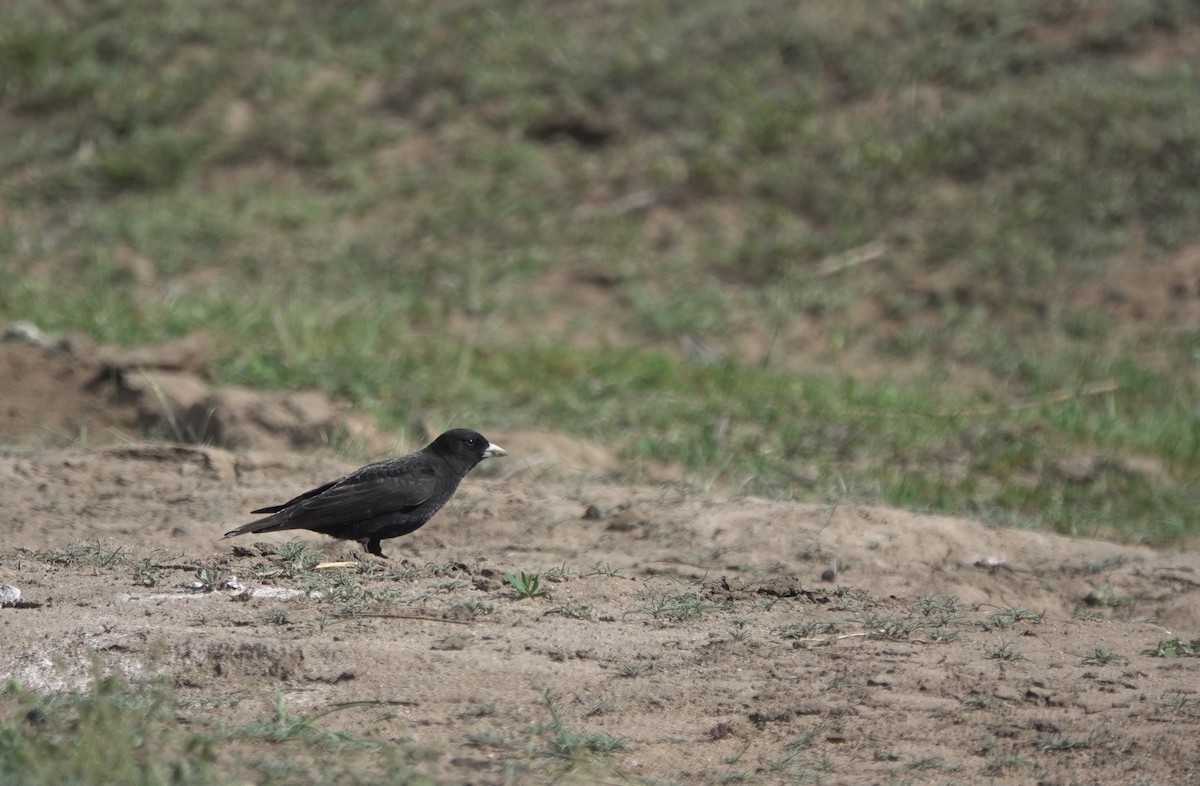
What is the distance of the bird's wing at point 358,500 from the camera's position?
5.48m

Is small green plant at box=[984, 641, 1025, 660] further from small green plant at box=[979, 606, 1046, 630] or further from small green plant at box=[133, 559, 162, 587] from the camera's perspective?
small green plant at box=[133, 559, 162, 587]

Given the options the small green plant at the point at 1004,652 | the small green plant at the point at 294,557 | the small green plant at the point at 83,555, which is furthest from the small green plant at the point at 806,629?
the small green plant at the point at 83,555

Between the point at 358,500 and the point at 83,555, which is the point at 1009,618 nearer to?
the point at 358,500

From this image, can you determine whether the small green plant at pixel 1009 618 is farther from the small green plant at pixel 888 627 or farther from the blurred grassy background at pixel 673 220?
the blurred grassy background at pixel 673 220

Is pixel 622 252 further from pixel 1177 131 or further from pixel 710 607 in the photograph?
pixel 710 607

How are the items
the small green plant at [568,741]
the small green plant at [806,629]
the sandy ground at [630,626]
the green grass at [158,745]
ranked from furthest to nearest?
the small green plant at [806,629]
the sandy ground at [630,626]
the small green plant at [568,741]
the green grass at [158,745]

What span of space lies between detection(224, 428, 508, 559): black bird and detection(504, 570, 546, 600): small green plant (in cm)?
63

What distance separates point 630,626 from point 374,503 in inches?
45.4

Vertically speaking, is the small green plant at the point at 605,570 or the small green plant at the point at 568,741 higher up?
the small green plant at the point at 568,741

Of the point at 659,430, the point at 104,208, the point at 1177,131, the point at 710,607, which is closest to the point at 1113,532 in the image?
the point at 659,430

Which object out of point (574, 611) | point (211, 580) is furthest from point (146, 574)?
point (574, 611)

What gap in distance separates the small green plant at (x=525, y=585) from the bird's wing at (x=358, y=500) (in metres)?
0.62

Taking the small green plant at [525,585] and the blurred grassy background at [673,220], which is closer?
the small green plant at [525,585]

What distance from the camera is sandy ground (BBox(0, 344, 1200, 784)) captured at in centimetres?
400
